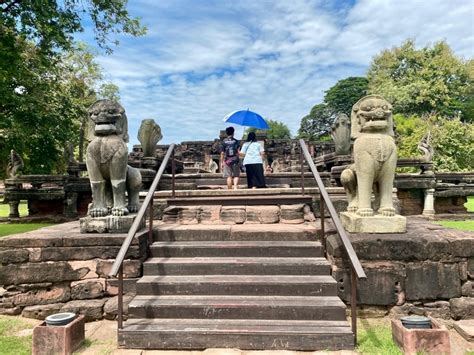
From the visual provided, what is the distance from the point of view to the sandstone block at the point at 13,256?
3.56 m

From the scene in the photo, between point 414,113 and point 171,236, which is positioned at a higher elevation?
point 414,113

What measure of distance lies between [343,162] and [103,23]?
8859mm

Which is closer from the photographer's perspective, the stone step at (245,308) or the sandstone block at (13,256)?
the stone step at (245,308)

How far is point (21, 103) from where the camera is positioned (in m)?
10.7

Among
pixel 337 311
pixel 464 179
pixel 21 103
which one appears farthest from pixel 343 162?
pixel 21 103

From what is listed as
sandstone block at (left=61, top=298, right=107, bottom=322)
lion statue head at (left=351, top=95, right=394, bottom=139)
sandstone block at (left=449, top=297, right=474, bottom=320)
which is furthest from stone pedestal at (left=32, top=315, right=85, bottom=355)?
sandstone block at (left=449, top=297, right=474, bottom=320)

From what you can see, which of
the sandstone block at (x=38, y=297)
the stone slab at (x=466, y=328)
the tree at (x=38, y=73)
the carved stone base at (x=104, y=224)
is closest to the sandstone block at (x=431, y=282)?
the stone slab at (x=466, y=328)

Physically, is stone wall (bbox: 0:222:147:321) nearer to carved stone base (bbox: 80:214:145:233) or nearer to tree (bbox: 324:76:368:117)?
carved stone base (bbox: 80:214:145:233)

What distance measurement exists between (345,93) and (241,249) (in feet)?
146

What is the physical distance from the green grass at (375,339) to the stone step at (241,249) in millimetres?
839

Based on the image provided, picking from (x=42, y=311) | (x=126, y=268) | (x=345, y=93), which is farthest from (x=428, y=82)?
(x=42, y=311)

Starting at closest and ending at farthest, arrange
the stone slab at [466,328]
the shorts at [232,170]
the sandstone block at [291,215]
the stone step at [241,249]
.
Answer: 1. the stone slab at [466,328]
2. the stone step at [241,249]
3. the sandstone block at [291,215]
4. the shorts at [232,170]

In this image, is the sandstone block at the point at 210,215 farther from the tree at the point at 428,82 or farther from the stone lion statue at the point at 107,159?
the tree at the point at 428,82

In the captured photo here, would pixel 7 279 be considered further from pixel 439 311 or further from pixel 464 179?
pixel 464 179
